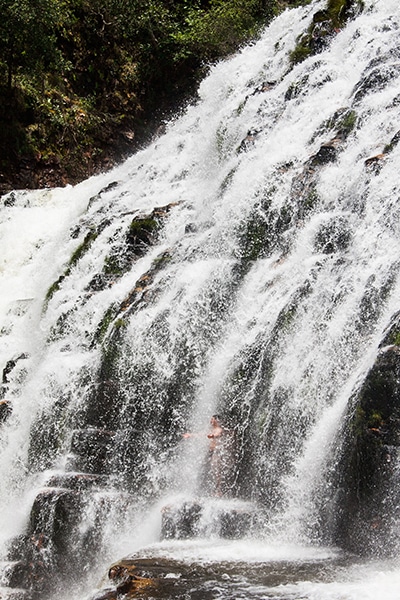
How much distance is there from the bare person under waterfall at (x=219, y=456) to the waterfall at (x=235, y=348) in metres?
0.04

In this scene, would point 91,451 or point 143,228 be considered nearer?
point 91,451

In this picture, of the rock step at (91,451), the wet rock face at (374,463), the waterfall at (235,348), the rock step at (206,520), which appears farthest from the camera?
the rock step at (91,451)

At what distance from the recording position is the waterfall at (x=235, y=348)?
649cm

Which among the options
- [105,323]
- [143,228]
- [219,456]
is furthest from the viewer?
[143,228]

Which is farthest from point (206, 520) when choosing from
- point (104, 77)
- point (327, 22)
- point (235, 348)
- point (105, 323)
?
point (104, 77)

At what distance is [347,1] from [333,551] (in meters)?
12.0

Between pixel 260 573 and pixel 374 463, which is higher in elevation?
pixel 374 463

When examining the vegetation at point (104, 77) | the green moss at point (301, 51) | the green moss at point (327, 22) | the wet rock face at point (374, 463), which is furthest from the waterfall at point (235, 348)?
the vegetation at point (104, 77)

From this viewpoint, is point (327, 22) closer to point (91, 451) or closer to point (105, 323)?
point (105, 323)

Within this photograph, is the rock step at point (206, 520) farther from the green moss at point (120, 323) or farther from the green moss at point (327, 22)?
the green moss at point (327, 22)

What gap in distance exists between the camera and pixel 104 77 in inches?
857

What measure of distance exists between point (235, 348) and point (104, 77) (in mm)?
15340

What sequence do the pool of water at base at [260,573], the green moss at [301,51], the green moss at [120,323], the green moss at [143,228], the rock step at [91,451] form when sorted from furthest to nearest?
the green moss at [301,51] < the green moss at [143,228] < the green moss at [120,323] < the rock step at [91,451] < the pool of water at base at [260,573]

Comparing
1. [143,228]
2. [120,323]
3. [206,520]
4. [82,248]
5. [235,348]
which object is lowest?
[206,520]
